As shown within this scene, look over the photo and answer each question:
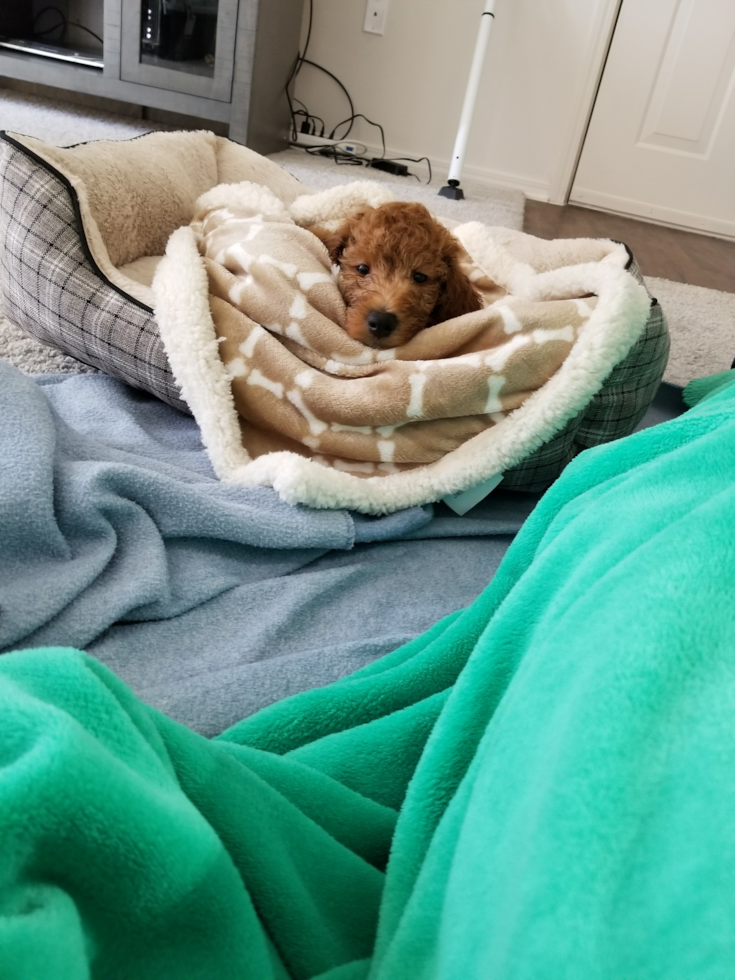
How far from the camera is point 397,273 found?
125cm

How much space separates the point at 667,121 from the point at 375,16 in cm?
136

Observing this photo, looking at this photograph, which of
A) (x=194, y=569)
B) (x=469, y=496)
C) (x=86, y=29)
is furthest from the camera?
(x=86, y=29)

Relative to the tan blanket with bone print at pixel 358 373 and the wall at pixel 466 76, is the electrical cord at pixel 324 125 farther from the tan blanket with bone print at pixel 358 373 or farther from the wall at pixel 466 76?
the tan blanket with bone print at pixel 358 373

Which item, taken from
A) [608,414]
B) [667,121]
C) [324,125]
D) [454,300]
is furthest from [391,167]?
[608,414]

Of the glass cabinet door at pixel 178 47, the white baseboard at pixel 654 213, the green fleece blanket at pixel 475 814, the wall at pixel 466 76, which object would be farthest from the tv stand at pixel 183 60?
the green fleece blanket at pixel 475 814

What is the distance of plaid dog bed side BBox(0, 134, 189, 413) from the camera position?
109 cm

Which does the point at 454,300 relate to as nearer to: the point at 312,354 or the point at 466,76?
the point at 312,354

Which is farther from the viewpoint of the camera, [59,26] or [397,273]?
[59,26]

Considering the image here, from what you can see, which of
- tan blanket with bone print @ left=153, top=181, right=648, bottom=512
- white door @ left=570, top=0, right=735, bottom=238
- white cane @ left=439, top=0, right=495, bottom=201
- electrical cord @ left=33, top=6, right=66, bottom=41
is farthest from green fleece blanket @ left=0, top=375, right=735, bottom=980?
electrical cord @ left=33, top=6, right=66, bottom=41

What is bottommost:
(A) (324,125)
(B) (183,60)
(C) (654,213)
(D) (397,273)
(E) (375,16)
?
(C) (654,213)

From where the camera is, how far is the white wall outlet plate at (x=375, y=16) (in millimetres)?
3229

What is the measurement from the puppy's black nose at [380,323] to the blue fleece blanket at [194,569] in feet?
0.97

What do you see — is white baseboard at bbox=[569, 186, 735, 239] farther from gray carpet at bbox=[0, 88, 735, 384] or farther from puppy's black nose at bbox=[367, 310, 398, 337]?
puppy's black nose at bbox=[367, 310, 398, 337]

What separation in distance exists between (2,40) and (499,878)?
3.54 m
